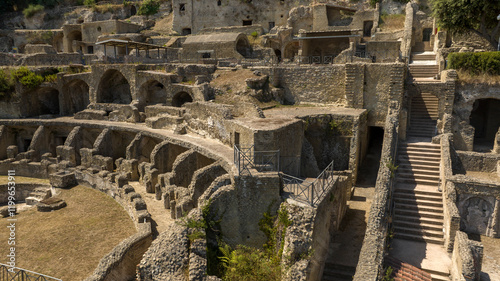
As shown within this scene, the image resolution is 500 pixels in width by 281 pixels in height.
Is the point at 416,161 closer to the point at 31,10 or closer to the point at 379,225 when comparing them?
the point at 379,225

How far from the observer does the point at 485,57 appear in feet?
60.7

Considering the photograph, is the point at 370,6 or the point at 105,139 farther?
the point at 370,6

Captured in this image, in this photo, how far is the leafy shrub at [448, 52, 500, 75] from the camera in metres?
18.3

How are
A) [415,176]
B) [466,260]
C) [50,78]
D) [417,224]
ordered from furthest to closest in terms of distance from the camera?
[50,78] → [415,176] → [417,224] → [466,260]

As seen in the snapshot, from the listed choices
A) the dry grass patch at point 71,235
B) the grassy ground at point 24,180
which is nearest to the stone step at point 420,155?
the dry grass patch at point 71,235

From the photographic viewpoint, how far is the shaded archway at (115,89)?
29.3 m

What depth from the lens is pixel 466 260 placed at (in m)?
10.6

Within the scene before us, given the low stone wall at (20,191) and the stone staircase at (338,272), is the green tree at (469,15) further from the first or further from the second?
the low stone wall at (20,191)

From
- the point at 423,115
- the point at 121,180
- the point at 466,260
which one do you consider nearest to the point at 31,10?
the point at 121,180

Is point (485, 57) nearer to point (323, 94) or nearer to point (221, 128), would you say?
point (323, 94)

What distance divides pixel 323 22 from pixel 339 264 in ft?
79.5

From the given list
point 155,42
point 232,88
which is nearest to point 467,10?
point 232,88

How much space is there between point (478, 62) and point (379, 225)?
12543 mm

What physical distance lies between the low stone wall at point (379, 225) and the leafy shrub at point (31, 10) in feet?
149
